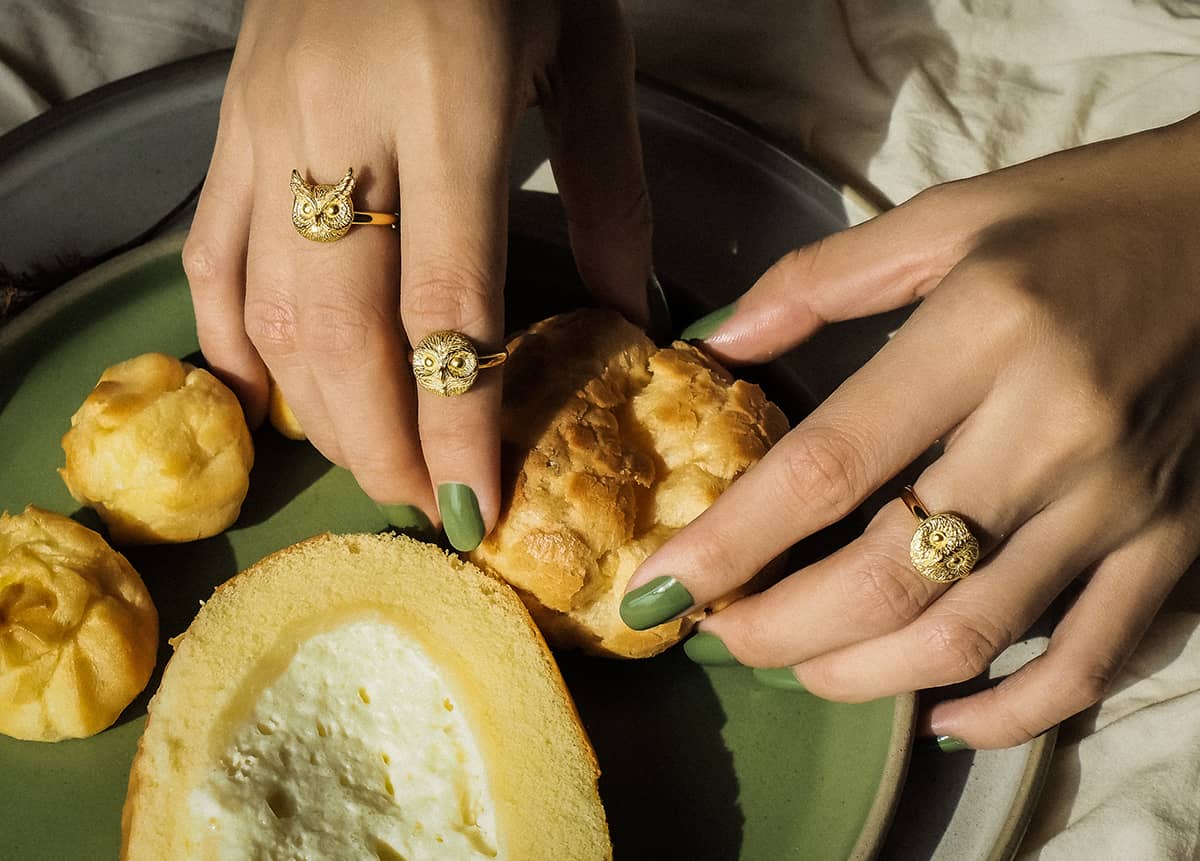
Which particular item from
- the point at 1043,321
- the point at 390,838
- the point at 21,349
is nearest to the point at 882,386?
the point at 1043,321

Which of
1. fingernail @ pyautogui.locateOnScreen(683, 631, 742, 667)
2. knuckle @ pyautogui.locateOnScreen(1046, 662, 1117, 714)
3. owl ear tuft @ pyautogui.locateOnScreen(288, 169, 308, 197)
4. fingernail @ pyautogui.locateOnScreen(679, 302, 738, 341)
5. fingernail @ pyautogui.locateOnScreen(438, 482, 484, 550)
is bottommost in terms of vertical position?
knuckle @ pyautogui.locateOnScreen(1046, 662, 1117, 714)

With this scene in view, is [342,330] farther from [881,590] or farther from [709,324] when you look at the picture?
[881,590]

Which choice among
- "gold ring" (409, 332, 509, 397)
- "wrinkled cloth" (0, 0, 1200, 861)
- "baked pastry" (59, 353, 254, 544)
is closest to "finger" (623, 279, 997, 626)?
"gold ring" (409, 332, 509, 397)

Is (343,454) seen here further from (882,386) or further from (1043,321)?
(1043,321)

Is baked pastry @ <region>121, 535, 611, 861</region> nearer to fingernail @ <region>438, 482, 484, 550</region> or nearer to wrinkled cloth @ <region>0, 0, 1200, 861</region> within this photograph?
fingernail @ <region>438, 482, 484, 550</region>

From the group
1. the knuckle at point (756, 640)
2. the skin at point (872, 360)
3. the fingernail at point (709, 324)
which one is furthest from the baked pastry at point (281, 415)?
the knuckle at point (756, 640)
